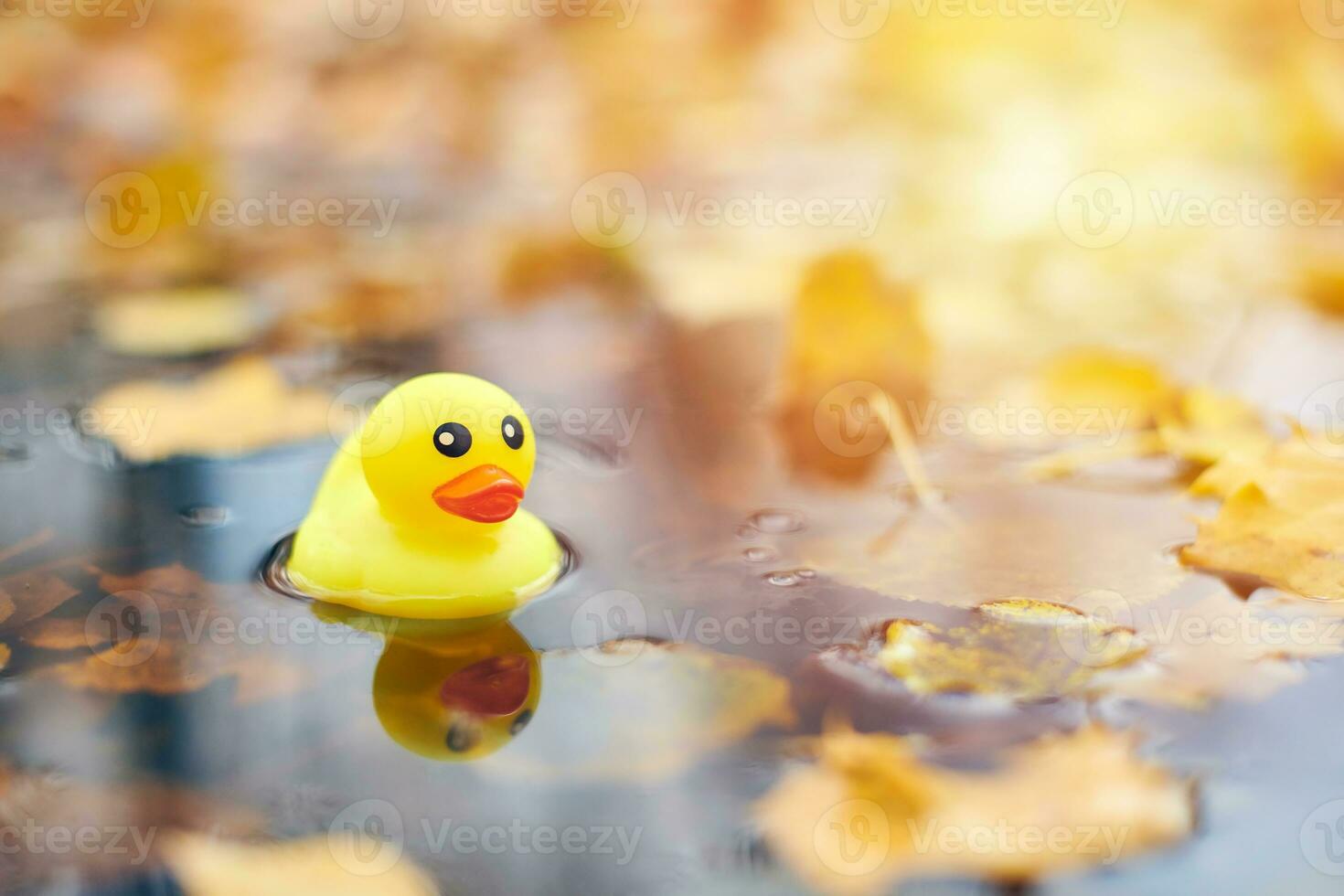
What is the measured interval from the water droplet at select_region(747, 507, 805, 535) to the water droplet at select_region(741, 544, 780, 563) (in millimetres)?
41

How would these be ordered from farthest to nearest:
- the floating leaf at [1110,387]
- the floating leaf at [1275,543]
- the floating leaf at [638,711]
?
the floating leaf at [1110,387], the floating leaf at [1275,543], the floating leaf at [638,711]

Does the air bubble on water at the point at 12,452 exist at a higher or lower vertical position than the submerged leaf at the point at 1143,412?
lower

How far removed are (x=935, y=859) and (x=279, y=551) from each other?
811mm

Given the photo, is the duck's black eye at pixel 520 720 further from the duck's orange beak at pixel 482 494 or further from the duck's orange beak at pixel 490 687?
the duck's orange beak at pixel 482 494

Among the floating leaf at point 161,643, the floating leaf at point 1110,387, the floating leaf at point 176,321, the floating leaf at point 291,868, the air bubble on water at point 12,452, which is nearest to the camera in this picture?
the floating leaf at point 291,868

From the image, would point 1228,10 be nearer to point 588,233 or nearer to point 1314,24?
point 1314,24

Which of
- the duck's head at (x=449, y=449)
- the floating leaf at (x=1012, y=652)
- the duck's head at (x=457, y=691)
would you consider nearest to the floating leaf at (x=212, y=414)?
the duck's head at (x=449, y=449)

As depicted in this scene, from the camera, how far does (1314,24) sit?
283 centimetres

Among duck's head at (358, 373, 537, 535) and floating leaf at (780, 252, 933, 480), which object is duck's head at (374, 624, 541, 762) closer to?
duck's head at (358, 373, 537, 535)

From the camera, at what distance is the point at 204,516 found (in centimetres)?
156

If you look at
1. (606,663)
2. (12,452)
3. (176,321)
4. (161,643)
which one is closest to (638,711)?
(606,663)

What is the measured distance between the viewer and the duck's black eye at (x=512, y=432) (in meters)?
1.37

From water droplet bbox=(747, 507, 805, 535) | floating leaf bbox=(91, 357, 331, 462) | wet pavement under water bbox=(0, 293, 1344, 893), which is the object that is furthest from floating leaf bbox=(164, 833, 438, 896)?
floating leaf bbox=(91, 357, 331, 462)

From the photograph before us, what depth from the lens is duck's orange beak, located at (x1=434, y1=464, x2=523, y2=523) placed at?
1349 millimetres
